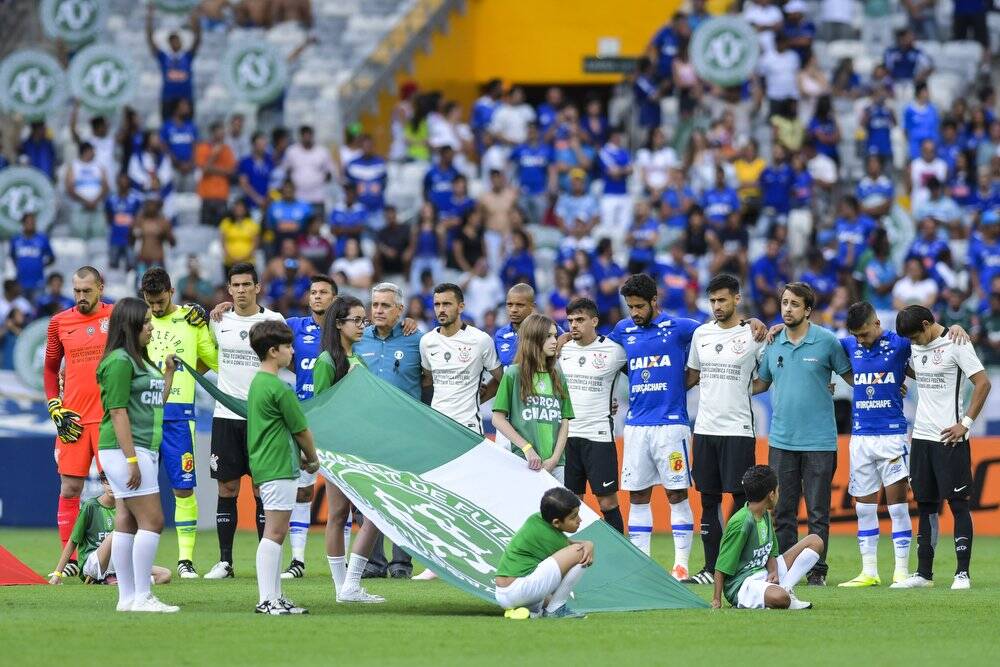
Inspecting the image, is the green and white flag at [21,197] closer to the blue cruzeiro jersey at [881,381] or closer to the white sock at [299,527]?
the white sock at [299,527]

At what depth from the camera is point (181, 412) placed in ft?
48.4

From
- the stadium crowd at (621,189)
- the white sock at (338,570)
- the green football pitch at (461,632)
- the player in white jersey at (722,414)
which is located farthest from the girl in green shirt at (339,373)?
A: the stadium crowd at (621,189)

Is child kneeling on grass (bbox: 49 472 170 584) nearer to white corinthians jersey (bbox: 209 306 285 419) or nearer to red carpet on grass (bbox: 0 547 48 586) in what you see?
red carpet on grass (bbox: 0 547 48 586)

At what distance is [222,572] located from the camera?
48.7 ft

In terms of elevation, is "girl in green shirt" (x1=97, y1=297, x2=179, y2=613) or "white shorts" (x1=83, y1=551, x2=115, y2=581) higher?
"girl in green shirt" (x1=97, y1=297, x2=179, y2=613)

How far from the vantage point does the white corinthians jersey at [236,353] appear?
1496 centimetres

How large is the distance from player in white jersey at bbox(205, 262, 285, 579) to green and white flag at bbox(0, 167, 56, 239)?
556 inches

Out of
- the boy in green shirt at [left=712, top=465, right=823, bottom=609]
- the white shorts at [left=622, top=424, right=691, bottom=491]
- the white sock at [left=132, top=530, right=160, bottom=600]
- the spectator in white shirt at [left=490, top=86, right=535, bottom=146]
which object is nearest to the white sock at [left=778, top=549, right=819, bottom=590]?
the boy in green shirt at [left=712, top=465, right=823, bottom=609]

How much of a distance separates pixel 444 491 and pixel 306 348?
3.21m

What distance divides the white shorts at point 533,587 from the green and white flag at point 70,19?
20.8m

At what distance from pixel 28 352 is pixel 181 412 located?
8.02 m

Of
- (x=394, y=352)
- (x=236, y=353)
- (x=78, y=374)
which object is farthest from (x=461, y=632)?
(x=78, y=374)

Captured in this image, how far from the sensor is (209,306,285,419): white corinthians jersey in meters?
15.0

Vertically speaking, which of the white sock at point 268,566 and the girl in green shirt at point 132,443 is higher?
the girl in green shirt at point 132,443
